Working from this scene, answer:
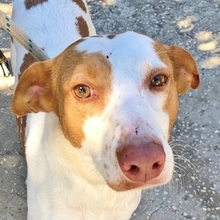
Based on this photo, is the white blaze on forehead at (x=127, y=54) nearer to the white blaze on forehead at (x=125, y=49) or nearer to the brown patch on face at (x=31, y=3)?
the white blaze on forehead at (x=125, y=49)

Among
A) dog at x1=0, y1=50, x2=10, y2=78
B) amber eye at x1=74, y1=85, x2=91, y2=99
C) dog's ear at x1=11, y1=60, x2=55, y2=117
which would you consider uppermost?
amber eye at x1=74, y1=85, x2=91, y2=99

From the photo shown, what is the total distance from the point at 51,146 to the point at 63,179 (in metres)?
0.20

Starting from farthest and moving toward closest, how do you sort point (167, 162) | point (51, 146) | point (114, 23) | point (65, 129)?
point (114, 23) < point (51, 146) < point (65, 129) < point (167, 162)

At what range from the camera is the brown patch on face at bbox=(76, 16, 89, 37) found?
11.6ft

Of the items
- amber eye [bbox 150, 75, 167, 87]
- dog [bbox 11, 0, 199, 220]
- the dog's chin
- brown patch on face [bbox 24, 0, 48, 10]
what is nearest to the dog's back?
brown patch on face [bbox 24, 0, 48, 10]

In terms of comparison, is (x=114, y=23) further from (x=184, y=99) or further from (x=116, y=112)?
(x=116, y=112)

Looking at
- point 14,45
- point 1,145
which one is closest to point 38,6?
point 14,45

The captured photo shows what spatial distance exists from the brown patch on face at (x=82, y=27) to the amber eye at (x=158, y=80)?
117cm

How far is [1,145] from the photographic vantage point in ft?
13.7

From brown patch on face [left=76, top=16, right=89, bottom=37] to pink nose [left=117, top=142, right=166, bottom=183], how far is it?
1559 mm

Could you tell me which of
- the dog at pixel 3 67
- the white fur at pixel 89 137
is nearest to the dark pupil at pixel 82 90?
the white fur at pixel 89 137

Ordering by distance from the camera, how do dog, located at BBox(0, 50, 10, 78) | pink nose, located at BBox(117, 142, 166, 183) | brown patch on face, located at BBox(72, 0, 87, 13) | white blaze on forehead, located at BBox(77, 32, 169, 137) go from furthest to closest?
dog, located at BBox(0, 50, 10, 78) < brown patch on face, located at BBox(72, 0, 87, 13) < white blaze on forehead, located at BBox(77, 32, 169, 137) < pink nose, located at BBox(117, 142, 166, 183)

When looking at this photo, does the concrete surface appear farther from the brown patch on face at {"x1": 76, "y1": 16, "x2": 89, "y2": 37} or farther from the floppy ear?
the brown patch on face at {"x1": 76, "y1": 16, "x2": 89, "y2": 37}

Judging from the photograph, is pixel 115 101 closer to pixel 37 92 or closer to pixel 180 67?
pixel 37 92
